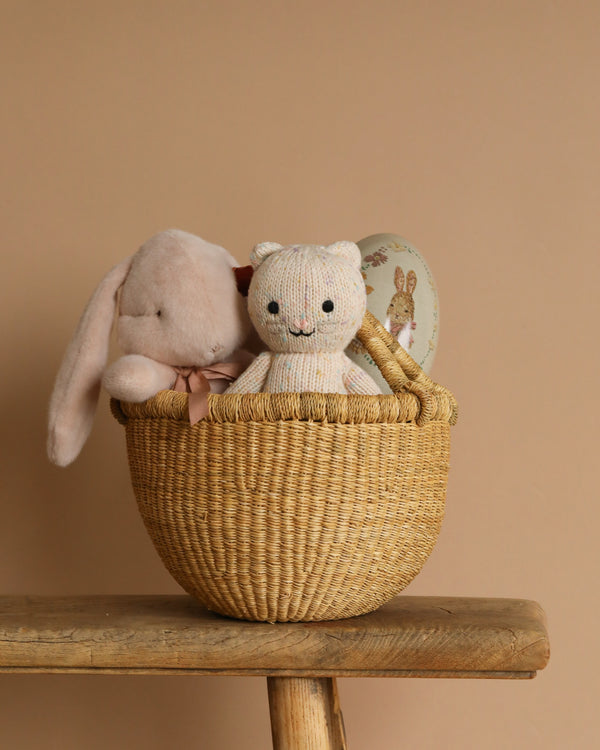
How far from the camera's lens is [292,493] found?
83 centimetres

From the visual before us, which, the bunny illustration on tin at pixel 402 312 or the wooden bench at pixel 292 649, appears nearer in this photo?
the wooden bench at pixel 292 649

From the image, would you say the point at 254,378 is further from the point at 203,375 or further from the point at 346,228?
the point at 346,228

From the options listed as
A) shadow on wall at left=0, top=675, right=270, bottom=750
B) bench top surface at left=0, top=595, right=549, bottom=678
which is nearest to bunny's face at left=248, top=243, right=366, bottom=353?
bench top surface at left=0, top=595, right=549, bottom=678

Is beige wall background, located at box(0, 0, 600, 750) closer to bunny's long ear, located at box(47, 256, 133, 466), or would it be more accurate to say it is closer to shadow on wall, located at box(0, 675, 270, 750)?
shadow on wall, located at box(0, 675, 270, 750)

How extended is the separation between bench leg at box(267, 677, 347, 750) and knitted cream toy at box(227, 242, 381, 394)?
30 centimetres

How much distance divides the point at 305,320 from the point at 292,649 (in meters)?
0.31

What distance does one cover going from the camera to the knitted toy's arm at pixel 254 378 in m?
0.89

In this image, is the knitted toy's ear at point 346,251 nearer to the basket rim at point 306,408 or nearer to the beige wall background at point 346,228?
the basket rim at point 306,408

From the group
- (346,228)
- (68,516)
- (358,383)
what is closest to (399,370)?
(358,383)

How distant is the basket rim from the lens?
821 mm

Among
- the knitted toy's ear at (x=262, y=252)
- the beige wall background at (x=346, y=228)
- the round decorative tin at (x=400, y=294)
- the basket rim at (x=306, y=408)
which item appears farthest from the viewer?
the beige wall background at (x=346, y=228)

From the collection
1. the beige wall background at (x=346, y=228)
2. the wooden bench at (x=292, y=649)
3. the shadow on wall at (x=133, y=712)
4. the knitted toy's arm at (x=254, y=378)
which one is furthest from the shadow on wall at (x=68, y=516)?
the knitted toy's arm at (x=254, y=378)

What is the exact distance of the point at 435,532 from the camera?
938mm

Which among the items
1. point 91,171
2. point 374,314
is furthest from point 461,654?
point 91,171
